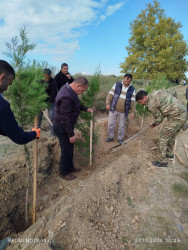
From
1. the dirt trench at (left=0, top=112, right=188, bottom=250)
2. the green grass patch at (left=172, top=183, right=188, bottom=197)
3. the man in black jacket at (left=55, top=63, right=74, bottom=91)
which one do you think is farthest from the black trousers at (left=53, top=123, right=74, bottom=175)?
the man in black jacket at (left=55, top=63, right=74, bottom=91)

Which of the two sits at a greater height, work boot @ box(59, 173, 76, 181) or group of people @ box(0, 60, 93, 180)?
group of people @ box(0, 60, 93, 180)

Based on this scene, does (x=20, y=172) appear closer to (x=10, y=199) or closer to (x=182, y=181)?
(x=10, y=199)

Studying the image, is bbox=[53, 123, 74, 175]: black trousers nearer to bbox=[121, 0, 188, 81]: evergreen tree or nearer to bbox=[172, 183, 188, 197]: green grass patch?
bbox=[172, 183, 188, 197]: green grass patch

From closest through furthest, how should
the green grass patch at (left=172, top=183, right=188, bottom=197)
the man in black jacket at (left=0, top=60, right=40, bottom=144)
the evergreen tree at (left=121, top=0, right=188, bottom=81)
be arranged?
the man in black jacket at (left=0, top=60, right=40, bottom=144) < the green grass patch at (left=172, top=183, right=188, bottom=197) < the evergreen tree at (left=121, top=0, right=188, bottom=81)

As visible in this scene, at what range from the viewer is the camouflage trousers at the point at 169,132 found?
4.30m

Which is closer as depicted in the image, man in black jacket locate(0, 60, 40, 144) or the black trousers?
man in black jacket locate(0, 60, 40, 144)

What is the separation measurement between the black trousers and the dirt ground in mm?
372

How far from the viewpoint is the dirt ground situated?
7.63ft

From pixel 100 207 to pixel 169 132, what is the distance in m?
2.84

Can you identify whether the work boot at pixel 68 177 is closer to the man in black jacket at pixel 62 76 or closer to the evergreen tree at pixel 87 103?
the evergreen tree at pixel 87 103

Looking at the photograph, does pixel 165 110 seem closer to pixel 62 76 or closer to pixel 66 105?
pixel 66 105

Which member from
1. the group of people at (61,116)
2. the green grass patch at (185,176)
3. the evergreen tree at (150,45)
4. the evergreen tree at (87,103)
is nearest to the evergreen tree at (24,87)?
the group of people at (61,116)

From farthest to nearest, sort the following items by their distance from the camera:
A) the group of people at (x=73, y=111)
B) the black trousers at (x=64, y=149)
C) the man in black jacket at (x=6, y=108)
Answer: the black trousers at (x=64, y=149) < the group of people at (x=73, y=111) < the man in black jacket at (x=6, y=108)

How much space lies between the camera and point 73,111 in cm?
334
